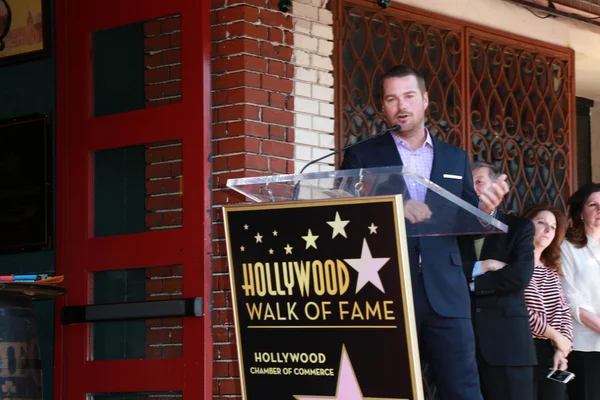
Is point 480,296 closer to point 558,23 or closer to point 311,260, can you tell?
point 311,260

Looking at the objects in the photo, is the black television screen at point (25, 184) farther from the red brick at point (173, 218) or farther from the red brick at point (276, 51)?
the red brick at point (276, 51)

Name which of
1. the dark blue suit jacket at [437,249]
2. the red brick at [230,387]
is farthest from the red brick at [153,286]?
the dark blue suit jacket at [437,249]

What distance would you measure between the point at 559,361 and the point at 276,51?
1997 millimetres

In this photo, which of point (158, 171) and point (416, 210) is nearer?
point (416, 210)

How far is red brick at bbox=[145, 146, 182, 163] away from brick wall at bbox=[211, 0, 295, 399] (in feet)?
0.52

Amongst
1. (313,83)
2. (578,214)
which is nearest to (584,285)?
(578,214)

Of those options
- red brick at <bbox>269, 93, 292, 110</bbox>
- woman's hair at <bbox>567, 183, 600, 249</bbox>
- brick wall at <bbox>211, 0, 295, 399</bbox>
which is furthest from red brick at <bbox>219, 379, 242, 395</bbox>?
woman's hair at <bbox>567, 183, 600, 249</bbox>

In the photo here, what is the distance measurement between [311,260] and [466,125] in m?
3.36

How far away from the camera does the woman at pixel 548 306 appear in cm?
534

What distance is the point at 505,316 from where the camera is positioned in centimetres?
495

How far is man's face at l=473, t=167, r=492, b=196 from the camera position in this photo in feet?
17.0

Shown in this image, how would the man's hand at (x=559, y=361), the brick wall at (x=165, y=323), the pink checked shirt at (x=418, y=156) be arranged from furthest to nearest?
the man's hand at (x=559, y=361), the brick wall at (x=165, y=323), the pink checked shirt at (x=418, y=156)

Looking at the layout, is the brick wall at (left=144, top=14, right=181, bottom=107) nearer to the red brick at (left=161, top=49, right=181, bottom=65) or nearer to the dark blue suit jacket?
the red brick at (left=161, top=49, right=181, bottom=65)

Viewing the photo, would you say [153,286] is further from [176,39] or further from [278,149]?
[176,39]
